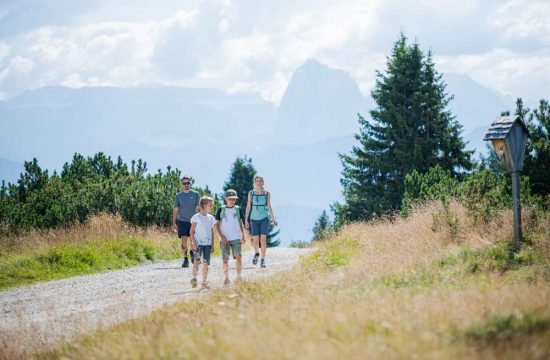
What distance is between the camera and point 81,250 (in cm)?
1430

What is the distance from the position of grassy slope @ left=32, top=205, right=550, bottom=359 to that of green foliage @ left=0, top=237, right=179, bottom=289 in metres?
5.71

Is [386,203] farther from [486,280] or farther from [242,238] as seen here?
[486,280]

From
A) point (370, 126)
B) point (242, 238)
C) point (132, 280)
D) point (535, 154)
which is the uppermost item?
point (370, 126)

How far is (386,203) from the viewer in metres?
27.9

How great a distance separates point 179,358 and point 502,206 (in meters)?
8.35

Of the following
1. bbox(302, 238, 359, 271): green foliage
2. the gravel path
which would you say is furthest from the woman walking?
bbox(302, 238, 359, 271): green foliage

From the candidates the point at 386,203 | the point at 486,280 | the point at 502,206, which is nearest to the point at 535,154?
the point at 502,206

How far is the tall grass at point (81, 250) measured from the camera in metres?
12.9

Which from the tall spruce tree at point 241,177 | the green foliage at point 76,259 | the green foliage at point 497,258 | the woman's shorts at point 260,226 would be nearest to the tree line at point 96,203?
the green foliage at point 76,259

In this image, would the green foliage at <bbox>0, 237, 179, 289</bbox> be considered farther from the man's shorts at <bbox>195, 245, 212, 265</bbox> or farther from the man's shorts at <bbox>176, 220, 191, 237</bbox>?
the man's shorts at <bbox>195, 245, 212, 265</bbox>

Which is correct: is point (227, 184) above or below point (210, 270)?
above

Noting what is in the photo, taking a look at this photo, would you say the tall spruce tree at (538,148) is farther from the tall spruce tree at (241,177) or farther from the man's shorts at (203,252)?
the tall spruce tree at (241,177)

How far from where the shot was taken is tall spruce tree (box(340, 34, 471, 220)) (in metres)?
28.4

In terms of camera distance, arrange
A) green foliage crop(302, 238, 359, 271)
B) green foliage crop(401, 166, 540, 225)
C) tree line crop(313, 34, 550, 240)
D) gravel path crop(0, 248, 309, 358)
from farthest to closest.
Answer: tree line crop(313, 34, 550, 240) → green foliage crop(401, 166, 540, 225) → green foliage crop(302, 238, 359, 271) → gravel path crop(0, 248, 309, 358)
